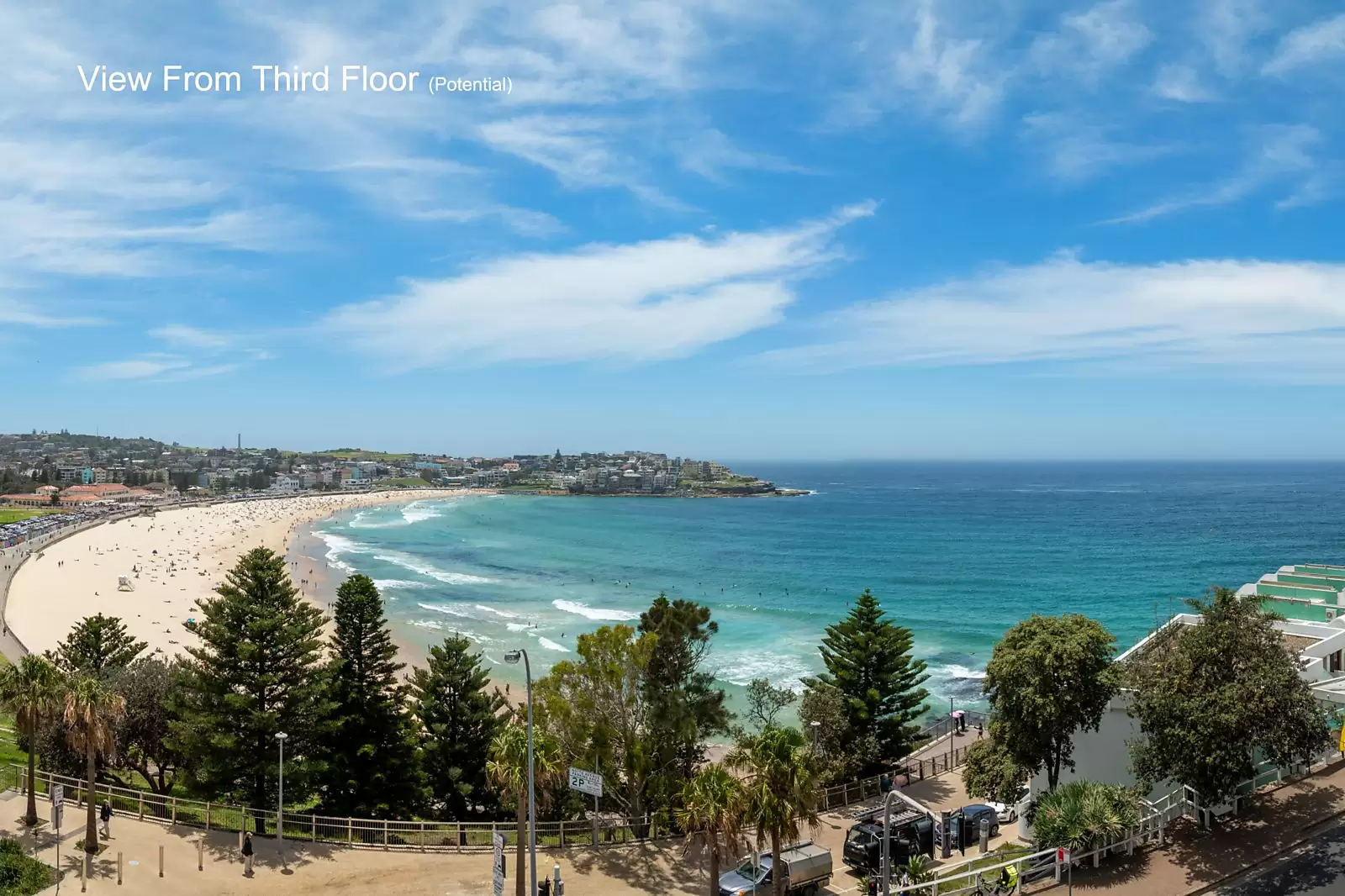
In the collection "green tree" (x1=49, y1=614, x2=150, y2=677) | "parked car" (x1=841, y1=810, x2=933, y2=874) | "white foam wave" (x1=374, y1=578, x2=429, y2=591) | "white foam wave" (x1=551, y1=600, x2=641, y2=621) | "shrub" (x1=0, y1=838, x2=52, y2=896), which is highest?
"green tree" (x1=49, y1=614, x2=150, y2=677)

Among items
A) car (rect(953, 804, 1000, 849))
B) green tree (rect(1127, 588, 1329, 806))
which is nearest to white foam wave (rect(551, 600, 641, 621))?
car (rect(953, 804, 1000, 849))

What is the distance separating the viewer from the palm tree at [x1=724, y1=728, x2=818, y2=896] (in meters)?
14.3

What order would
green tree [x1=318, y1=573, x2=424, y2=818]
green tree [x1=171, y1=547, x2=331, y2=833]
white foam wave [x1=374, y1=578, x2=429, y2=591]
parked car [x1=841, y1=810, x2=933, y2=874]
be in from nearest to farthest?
A: parked car [x1=841, y1=810, x2=933, y2=874]
green tree [x1=171, y1=547, x2=331, y2=833]
green tree [x1=318, y1=573, x2=424, y2=818]
white foam wave [x1=374, y1=578, x2=429, y2=591]

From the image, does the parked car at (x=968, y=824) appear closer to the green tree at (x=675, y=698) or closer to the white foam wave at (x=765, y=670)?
the green tree at (x=675, y=698)

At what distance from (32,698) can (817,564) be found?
244 feet

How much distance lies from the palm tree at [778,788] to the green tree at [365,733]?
12913mm

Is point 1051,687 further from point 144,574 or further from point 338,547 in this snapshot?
point 338,547

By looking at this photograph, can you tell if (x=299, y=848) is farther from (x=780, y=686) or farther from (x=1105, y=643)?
(x=780, y=686)

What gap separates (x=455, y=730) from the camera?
2470cm

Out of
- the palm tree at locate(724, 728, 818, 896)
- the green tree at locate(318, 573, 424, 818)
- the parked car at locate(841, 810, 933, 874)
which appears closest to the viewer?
the palm tree at locate(724, 728, 818, 896)

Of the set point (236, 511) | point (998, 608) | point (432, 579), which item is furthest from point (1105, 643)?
point (236, 511)

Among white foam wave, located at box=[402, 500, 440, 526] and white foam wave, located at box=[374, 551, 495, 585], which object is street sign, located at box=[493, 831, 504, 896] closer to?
white foam wave, located at box=[374, 551, 495, 585]

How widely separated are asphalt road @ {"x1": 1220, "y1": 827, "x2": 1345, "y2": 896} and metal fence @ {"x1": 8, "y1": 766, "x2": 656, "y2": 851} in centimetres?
1130

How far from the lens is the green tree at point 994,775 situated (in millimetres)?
18203
